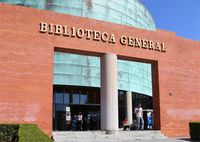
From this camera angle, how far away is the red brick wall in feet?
48.1

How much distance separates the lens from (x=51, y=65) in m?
15.6

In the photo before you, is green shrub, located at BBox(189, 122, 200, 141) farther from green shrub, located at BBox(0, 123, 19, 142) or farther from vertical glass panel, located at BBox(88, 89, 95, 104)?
vertical glass panel, located at BBox(88, 89, 95, 104)

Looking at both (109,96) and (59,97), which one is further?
(59,97)

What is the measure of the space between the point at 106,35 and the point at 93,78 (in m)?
12.0

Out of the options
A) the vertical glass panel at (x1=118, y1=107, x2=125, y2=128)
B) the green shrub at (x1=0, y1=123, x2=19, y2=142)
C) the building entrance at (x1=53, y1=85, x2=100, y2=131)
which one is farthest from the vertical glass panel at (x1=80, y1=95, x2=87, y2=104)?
the green shrub at (x1=0, y1=123, x2=19, y2=142)

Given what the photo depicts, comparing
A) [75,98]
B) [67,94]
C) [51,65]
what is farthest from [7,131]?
[75,98]

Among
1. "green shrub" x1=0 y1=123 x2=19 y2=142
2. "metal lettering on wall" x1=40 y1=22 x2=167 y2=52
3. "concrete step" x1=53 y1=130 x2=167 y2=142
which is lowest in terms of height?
"concrete step" x1=53 y1=130 x2=167 y2=142

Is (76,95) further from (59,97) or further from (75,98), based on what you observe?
(59,97)

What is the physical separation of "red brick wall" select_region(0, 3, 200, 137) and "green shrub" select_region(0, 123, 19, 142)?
1.68 meters

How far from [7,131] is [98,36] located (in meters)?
8.16

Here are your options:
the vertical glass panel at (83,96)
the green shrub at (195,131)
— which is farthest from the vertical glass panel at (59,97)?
the green shrub at (195,131)

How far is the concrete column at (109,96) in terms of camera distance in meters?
16.4

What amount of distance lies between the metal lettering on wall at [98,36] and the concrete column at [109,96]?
1.24 metres

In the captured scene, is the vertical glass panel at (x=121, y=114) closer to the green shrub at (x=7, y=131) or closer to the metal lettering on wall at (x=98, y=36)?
the metal lettering on wall at (x=98, y=36)
